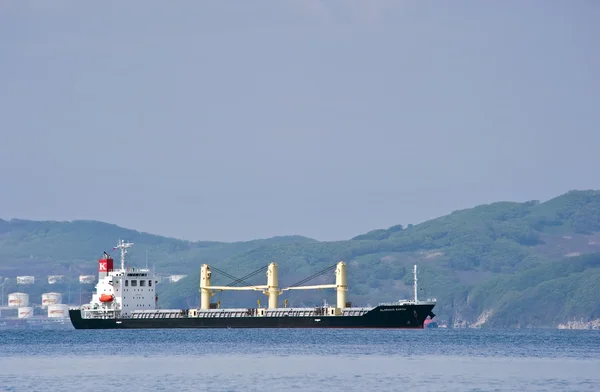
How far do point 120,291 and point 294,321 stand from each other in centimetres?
2039

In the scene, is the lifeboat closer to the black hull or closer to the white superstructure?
the white superstructure

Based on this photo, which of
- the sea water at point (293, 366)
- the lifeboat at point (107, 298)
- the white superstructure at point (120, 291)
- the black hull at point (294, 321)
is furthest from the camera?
the white superstructure at point (120, 291)

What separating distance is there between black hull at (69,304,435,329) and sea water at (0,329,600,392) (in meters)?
22.2

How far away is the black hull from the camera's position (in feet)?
449

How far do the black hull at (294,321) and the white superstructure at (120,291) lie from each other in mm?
1448

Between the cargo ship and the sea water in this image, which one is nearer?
the sea water

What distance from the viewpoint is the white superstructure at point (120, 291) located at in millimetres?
143750

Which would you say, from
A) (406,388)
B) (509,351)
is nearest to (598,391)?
(406,388)

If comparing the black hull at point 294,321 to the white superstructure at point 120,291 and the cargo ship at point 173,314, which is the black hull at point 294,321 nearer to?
the cargo ship at point 173,314

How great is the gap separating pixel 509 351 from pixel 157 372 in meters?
36.9

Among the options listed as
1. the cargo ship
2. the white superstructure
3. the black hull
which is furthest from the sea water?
the white superstructure

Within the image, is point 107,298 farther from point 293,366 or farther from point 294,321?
point 293,366

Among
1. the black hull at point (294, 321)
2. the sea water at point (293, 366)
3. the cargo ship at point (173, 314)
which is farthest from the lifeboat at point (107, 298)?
the sea water at point (293, 366)

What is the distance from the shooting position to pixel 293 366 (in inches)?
2997
